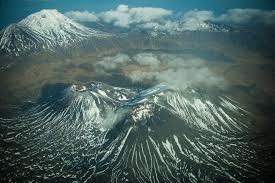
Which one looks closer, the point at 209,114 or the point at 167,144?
the point at 167,144

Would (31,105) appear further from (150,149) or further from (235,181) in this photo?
(235,181)

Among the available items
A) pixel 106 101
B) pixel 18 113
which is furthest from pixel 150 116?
pixel 18 113

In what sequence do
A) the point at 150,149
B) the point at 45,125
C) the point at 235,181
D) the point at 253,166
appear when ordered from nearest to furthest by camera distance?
1. the point at 235,181
2. the point at 253,166
3. the point at 150,149
4. the point at 45,125

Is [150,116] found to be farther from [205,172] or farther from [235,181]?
[235,181]

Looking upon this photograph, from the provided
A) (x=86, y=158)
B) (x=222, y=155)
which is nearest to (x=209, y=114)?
(x=222, y=155)


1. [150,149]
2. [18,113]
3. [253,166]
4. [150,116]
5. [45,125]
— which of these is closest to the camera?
[253,166]

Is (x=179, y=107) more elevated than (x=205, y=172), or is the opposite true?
(x=179, y=107)
